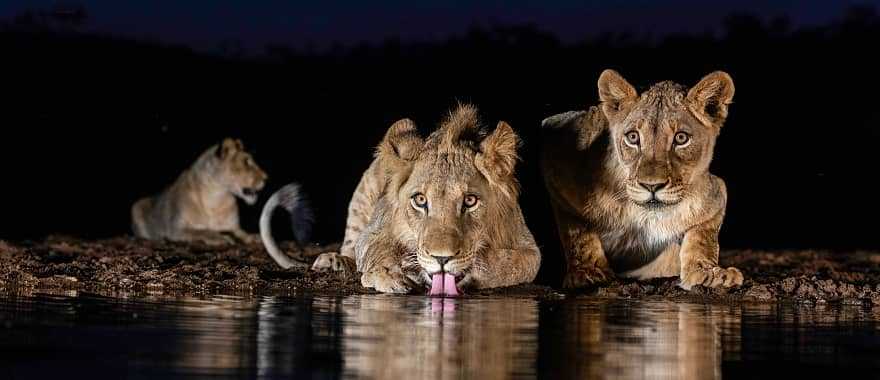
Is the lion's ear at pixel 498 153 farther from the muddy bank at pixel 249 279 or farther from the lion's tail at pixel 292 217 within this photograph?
the lion's tail at pixel 292 217

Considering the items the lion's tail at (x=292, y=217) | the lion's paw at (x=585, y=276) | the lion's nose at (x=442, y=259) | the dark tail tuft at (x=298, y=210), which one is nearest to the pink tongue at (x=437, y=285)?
the lion's nose at (x=442, y=259)

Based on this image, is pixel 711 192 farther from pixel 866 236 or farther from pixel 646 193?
pixel 866 236

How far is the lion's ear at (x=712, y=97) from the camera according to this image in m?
8.94

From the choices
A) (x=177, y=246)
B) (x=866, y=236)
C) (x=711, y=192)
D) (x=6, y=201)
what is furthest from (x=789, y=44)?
(x=711, y=192)

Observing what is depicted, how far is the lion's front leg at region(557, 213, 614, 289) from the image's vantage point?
9.16 m

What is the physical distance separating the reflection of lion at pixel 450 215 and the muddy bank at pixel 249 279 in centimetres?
17

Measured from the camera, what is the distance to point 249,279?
912 centimetres

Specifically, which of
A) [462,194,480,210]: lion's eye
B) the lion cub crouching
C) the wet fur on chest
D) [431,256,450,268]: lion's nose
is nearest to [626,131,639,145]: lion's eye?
the wet fur on chest

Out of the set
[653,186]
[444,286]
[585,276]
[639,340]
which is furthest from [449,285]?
[639,340]

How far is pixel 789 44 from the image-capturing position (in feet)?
89.4

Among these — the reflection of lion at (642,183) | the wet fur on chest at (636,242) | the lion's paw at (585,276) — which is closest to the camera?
the reflection of lion at (642,183)

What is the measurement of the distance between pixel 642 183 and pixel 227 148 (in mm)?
9397

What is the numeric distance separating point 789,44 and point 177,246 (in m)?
16.6

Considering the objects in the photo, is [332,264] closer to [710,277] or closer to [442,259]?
[442,259]
